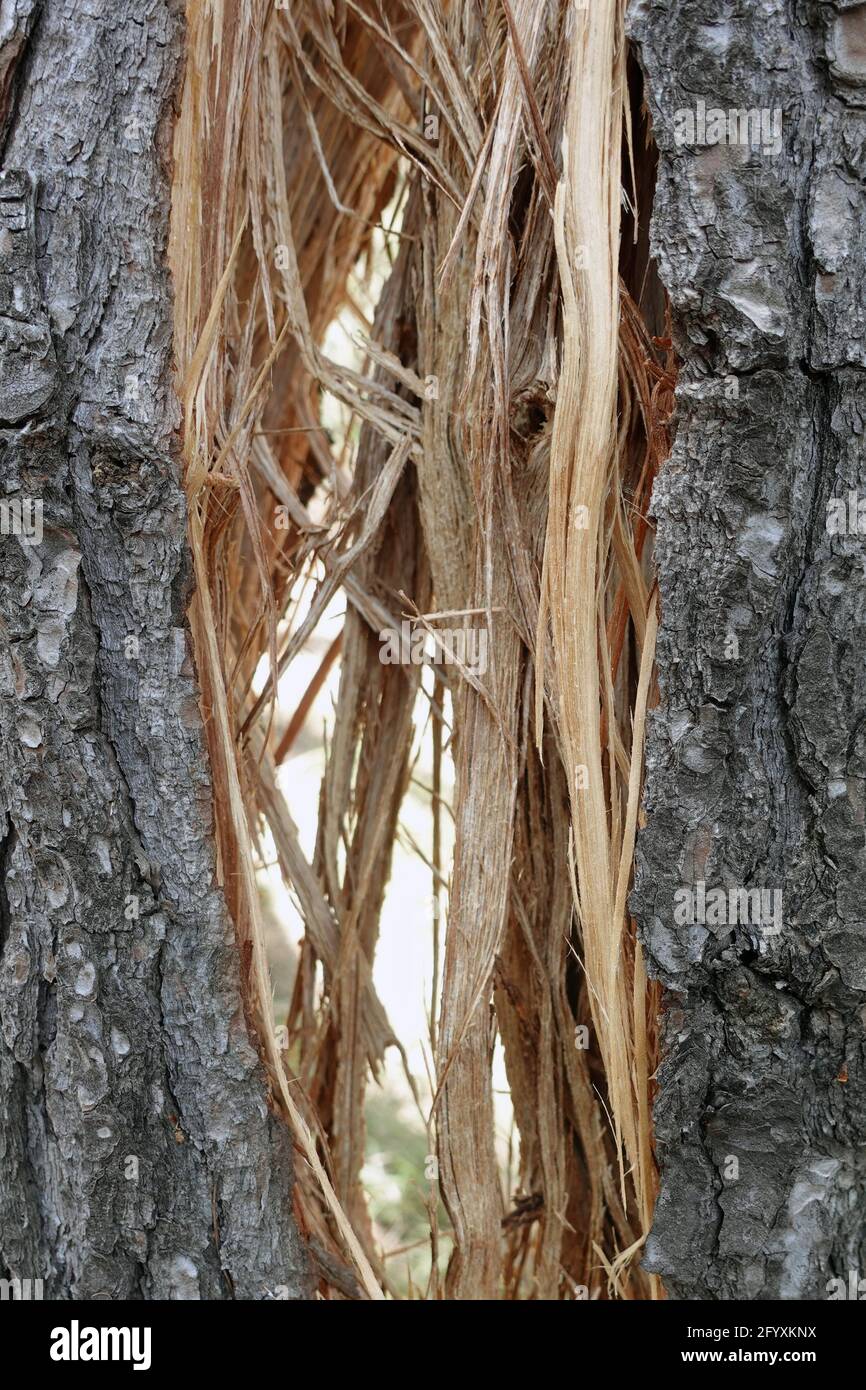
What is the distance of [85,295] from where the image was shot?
0.66m

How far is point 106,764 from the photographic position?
0.69 metres

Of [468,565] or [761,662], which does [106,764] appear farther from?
[761,662]

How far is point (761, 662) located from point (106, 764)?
1.35 feet

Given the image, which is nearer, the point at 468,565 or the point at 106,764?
the point at 106,764

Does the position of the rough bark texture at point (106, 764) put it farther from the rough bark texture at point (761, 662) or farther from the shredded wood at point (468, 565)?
the rough bark texture at point (761, 662)

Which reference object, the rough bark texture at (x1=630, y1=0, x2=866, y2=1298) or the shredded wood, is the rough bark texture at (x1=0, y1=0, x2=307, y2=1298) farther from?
the rough bark texture at (x1=630, y1=0, x2=866, y2=1298)

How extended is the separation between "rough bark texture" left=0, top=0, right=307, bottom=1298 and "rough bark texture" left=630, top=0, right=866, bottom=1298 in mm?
294

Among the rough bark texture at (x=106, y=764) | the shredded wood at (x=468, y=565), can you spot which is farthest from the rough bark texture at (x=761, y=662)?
the rough bark texture at (x=106, y=764)

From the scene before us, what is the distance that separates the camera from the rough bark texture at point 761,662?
1.99 ft

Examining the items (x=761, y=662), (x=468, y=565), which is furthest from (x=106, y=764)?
(x=761, y=662)

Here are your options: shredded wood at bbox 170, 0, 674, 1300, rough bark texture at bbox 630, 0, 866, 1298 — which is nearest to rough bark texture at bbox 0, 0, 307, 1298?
shredded wood at bbox 170, 0, 674, 1300

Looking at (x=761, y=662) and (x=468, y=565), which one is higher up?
(x=468, y=565)

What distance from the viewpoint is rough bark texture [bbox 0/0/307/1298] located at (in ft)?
2.16

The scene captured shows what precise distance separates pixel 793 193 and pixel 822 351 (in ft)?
0.29
